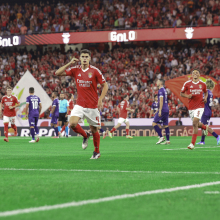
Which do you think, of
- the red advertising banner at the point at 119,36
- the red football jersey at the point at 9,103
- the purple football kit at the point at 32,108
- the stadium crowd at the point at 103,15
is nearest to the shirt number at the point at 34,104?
the purple football kit at the point at 32,108

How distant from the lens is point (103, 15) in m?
38.7

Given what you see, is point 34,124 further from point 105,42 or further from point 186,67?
point 105,42

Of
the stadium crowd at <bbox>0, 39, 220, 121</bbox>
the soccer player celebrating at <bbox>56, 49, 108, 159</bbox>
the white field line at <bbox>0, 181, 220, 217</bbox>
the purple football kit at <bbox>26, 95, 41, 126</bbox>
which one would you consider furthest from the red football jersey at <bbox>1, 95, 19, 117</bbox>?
the white field line at <bbox>0, 181, 220, 217</bbox>

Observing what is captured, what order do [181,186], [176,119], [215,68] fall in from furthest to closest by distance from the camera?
[215,68] < [176,119] < [181,186]

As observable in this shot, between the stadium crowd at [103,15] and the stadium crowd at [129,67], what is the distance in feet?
7.35

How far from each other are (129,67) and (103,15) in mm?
5636

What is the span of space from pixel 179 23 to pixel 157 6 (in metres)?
2.70

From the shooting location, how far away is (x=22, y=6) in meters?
43.1

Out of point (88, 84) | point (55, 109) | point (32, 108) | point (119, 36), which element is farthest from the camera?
point (119, 36)

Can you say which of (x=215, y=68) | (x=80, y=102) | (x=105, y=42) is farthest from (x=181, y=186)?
(x=105, y=42)

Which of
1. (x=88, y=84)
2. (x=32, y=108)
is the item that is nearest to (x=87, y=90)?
(x=88, y=84)

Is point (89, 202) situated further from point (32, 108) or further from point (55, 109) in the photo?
point (55, 109)

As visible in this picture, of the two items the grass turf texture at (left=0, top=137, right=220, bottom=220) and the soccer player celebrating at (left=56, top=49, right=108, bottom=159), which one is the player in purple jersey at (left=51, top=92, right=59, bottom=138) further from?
the grass turf texture at (left=0, top=137, right=220, bottom=220)

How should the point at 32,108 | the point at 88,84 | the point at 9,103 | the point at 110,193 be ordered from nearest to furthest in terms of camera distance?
the point at 110,193, the point at 88,84, the point at 32,108, the point at 9,103
